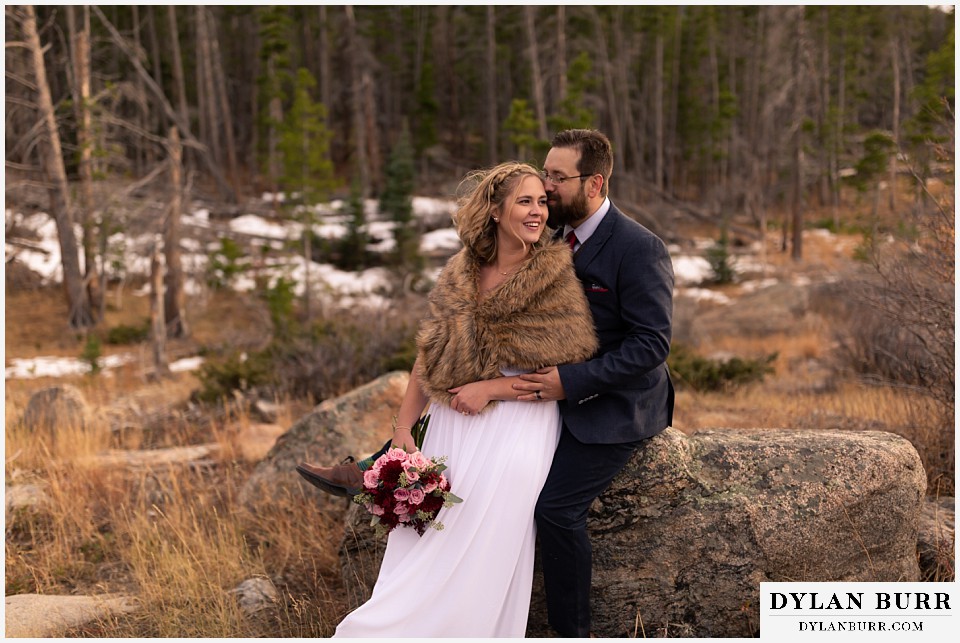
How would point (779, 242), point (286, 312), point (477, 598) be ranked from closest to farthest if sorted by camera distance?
1. point (477, 598)
2. point (286, 312)
3. point (779, 242)

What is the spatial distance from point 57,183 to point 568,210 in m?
16.3

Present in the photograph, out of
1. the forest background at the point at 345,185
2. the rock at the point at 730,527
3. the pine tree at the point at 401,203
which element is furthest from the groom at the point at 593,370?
the pine tree at the point at 401,203

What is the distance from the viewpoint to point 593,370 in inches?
126

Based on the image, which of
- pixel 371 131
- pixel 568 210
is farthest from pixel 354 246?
pixel 568 210

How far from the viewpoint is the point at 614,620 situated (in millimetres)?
3580

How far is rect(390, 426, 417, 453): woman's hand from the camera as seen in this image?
3516 mm

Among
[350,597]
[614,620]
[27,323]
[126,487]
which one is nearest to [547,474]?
[614,620]

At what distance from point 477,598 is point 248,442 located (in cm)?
427

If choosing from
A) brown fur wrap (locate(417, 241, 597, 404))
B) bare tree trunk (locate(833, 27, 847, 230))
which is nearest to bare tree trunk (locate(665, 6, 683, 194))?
bare tree trunk (locate(833, 27, 847, 230))

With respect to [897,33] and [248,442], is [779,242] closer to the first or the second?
[897,33]

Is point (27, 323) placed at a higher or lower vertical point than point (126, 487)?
lower

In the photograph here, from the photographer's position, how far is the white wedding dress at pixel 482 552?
3207mm

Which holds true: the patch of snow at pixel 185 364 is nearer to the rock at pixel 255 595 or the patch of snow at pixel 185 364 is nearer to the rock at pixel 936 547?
the rock at pixel 255 595

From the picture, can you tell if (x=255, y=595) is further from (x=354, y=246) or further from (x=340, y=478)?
(x=354, y=246)
